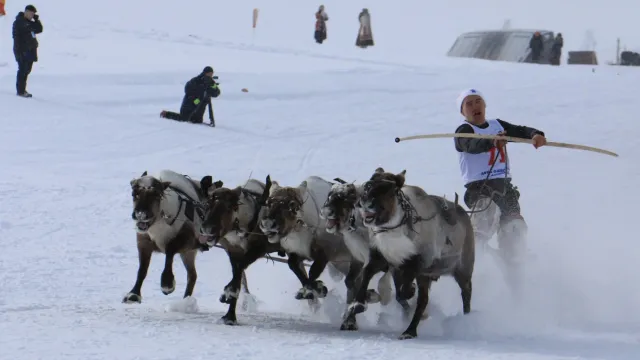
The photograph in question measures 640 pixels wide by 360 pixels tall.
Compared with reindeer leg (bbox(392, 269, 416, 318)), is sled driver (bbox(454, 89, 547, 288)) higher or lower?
higher

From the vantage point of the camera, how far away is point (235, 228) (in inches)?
311

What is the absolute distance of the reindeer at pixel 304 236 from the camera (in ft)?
25.3

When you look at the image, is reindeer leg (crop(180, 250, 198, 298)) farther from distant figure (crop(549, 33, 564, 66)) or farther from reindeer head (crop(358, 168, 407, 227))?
distant figure (crop(549, 33, 564, 66))

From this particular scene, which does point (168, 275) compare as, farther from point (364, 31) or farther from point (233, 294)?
point (364, 31)

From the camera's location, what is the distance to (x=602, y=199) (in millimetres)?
15641

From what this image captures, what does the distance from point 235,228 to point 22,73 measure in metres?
14.0

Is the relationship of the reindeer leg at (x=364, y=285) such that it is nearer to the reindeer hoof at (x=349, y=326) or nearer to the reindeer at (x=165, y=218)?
the reindeer hoof at (x=349, y=326)

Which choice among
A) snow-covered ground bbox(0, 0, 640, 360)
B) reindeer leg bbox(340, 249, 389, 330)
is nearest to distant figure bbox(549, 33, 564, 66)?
snow-covered ground bbox(0, 0, 640, 360)

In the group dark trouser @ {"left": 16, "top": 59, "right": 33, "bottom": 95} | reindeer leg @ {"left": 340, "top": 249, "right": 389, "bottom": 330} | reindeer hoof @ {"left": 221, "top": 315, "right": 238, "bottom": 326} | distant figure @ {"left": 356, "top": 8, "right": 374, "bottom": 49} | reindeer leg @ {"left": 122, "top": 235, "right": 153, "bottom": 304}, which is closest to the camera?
reindeer leg @ {"left": 340, "top": 249, "right": 389, "bottom": 330}

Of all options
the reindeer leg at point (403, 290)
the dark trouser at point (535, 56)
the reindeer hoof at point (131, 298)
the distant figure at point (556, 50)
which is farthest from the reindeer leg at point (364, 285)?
the distant figure at point (556, 50)

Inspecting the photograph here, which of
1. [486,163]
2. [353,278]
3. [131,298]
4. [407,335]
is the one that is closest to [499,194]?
[486,163]

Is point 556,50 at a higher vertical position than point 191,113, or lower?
higher

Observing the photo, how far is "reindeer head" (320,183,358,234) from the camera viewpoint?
7.51 meters

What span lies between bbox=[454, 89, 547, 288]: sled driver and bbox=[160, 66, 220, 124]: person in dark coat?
11.4m
